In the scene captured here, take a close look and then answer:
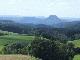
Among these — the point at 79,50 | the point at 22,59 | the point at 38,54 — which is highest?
the point at 22,59

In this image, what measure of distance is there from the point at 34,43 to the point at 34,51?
11.5 ft

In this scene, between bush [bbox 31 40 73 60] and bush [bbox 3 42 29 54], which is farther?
bush [bbox 3 42 29 54]

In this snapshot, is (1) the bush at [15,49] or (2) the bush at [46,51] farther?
(1) the bush at [15,49]

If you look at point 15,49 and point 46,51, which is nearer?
point 46,51

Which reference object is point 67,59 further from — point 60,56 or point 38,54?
point 38,54

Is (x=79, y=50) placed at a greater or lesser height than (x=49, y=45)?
lesser

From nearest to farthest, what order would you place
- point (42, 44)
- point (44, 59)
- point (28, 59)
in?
point (28, 59)
point (44, 59)
point (42, 44)

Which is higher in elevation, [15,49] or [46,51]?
[46,51]

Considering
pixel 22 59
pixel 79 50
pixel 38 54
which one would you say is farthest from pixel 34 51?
pixel 79 50

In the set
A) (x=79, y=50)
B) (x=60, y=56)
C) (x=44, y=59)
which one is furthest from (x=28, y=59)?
(x=79, y=50)

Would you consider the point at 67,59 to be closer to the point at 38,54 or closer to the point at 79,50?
the point at 38,54

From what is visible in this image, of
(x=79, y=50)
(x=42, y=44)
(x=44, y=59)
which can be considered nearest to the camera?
(x=44, y=59)

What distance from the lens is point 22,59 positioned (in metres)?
19.1

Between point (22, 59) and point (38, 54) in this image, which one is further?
point (38, 54)
